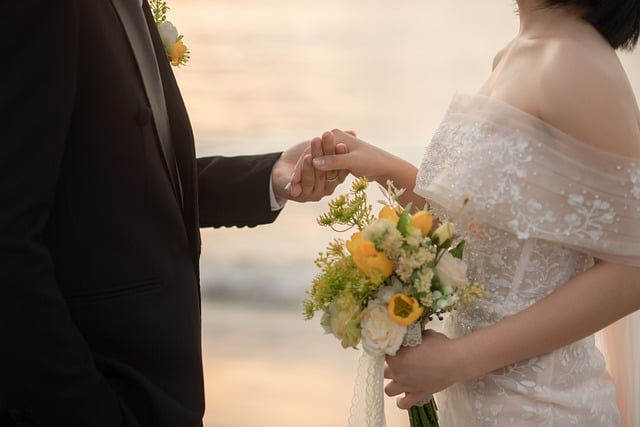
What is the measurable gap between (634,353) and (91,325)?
1.06m

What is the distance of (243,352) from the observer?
4094 millimetres

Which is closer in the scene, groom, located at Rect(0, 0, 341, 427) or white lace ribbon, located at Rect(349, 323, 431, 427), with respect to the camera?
groom, located at Rect(0, 0, 341, 427)

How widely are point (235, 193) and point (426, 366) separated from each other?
677mm

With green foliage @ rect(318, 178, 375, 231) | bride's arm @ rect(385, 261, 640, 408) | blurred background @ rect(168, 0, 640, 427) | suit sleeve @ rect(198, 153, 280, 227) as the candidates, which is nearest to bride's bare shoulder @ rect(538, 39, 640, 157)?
bride's arm @ rect(385, 261, 640, 408)

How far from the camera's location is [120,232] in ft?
4.31

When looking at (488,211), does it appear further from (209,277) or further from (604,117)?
(209,277)

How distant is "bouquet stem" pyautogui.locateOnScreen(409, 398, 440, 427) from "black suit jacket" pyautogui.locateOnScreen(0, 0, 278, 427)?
40 centimetres

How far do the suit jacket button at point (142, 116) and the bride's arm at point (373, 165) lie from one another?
567 mm

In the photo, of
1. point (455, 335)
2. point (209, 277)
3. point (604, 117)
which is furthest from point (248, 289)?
point (604, 117)

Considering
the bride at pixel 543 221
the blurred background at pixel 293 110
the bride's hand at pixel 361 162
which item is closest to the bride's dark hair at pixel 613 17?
the bride at pixel 543 221

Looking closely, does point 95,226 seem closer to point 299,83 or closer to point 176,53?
point 176,53

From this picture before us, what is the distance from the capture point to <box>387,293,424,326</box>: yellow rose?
4.54 ft

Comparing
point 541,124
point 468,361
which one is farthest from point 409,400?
point 541,124

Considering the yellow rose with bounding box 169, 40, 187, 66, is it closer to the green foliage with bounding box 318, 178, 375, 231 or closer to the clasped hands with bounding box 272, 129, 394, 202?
the clasped hands with bounding box 272, 129, 394, 202
